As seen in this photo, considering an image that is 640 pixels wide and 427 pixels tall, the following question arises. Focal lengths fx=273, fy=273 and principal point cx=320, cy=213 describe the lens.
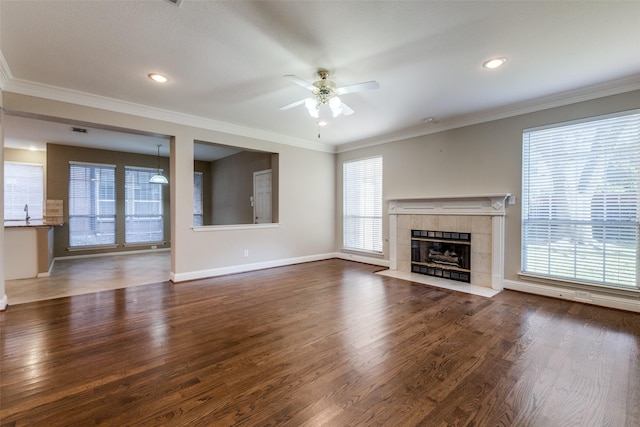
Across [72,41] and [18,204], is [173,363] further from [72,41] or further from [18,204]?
[18,204]

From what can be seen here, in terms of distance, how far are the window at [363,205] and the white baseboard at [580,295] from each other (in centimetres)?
254

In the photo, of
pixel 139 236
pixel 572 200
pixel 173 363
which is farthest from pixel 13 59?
pixel 572 200

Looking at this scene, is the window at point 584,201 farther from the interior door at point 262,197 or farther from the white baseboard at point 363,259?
the interior door at point 262,197

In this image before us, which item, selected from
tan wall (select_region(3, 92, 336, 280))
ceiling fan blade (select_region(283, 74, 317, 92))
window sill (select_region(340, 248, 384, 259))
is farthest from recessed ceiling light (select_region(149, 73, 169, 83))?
window sill (select_region(340, 248, 384, 259))

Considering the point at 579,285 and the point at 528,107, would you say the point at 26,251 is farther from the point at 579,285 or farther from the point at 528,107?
the point at 579,285

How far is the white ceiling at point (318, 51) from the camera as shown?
2113 mm

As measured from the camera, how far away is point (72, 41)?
248 centimetres

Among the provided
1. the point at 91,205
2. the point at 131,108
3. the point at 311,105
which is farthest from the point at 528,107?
the point at 91,205

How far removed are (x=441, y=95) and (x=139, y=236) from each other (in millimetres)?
8155

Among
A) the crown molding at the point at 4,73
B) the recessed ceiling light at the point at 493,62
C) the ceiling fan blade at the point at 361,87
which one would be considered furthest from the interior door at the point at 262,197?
the recessed ceiling light at the point at 493,62

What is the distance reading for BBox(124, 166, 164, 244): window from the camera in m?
7.52

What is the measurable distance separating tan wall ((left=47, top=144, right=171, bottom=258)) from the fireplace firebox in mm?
7263

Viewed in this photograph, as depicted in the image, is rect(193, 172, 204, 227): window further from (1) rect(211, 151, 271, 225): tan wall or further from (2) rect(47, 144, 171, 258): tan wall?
(2) rect(47, 144, 171, 258): tan wall

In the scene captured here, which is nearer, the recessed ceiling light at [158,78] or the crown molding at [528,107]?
the recessed ceiling light at [158,78]
